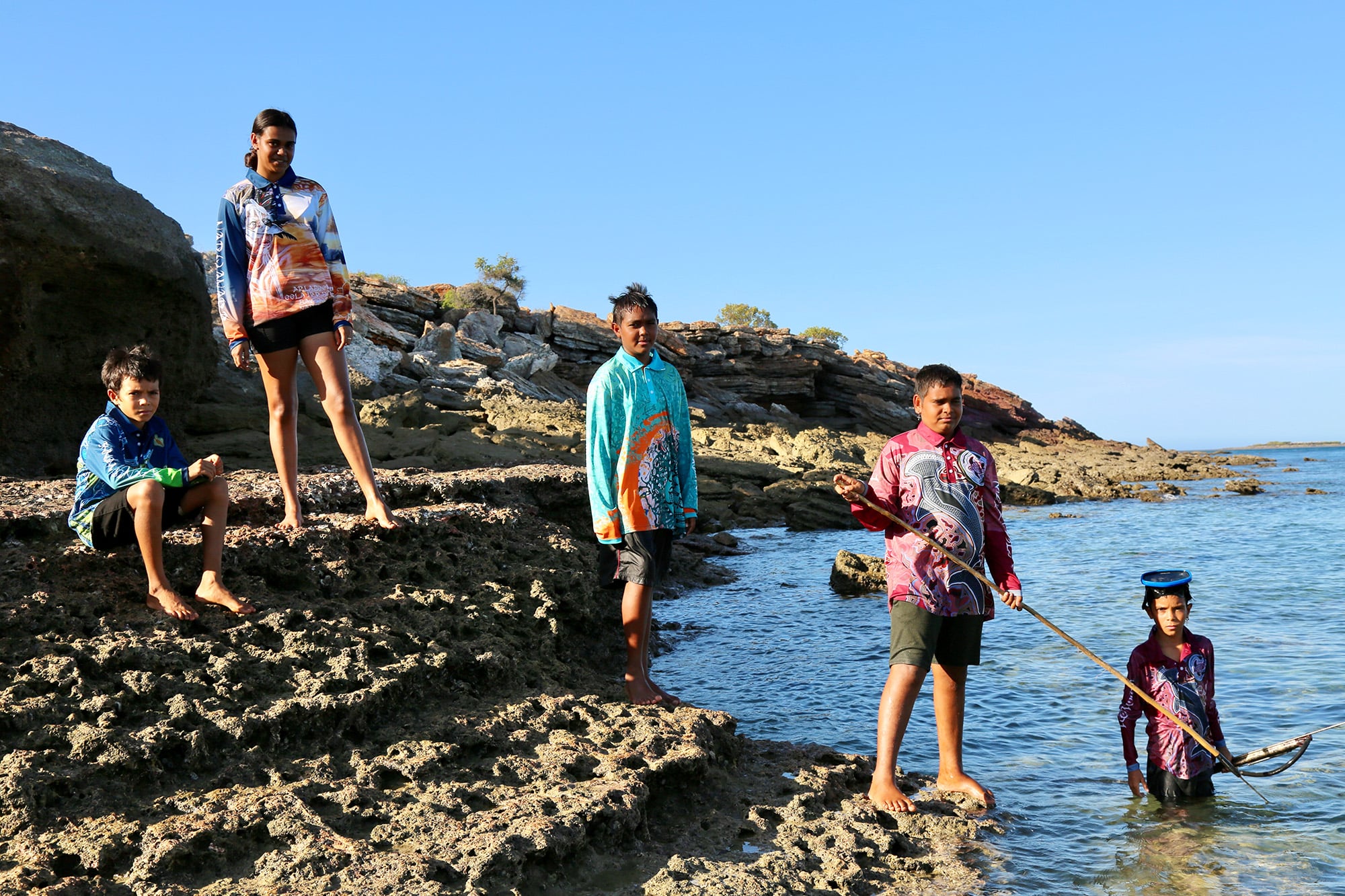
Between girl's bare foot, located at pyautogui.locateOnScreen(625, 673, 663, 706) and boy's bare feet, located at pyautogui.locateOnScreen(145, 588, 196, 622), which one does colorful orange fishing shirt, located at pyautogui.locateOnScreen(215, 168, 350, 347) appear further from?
girl's bare foot, located at pyautogui.locateOnScreen(625, 673, 663, 706)

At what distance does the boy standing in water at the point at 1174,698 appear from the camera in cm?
404

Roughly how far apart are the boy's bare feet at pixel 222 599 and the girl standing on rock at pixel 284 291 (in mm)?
711

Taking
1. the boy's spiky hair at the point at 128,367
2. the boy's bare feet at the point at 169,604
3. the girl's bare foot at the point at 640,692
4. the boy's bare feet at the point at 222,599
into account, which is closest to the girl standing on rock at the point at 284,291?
the boy's spiky hair at the point at 128,367

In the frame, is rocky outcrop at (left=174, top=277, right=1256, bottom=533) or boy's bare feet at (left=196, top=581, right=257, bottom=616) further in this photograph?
rocky outcrop at (left=174, top=277, right=1256, bottom=533)

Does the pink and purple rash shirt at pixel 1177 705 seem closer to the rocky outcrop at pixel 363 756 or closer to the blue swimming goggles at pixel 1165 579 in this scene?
the blue swimming goggles at pixel 1165 579

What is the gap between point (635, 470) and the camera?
4.39m

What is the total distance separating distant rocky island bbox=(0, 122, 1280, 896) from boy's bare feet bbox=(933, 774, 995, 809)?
0.21 feet

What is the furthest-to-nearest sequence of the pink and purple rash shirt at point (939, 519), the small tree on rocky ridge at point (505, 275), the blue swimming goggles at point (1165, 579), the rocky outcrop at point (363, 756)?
the small tree on rocky ridge at point (505, 275) < the blue swimming goggles at point (1165, 579) < the pink and purple rash shirt at point (939, 519) < the rocky outcrop at point (363, 756)

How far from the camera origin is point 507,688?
4.16 meters

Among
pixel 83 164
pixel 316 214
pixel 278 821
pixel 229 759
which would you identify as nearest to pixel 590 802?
pixel 278 821

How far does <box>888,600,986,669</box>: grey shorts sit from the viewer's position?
12.6 ft

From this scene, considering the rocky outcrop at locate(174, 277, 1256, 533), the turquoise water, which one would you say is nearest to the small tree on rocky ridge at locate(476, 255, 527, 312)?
the rocky outcrop at locate(174, 277, 1256, 533)

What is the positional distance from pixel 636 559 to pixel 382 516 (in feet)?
4.46

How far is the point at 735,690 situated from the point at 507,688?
2.04 m
